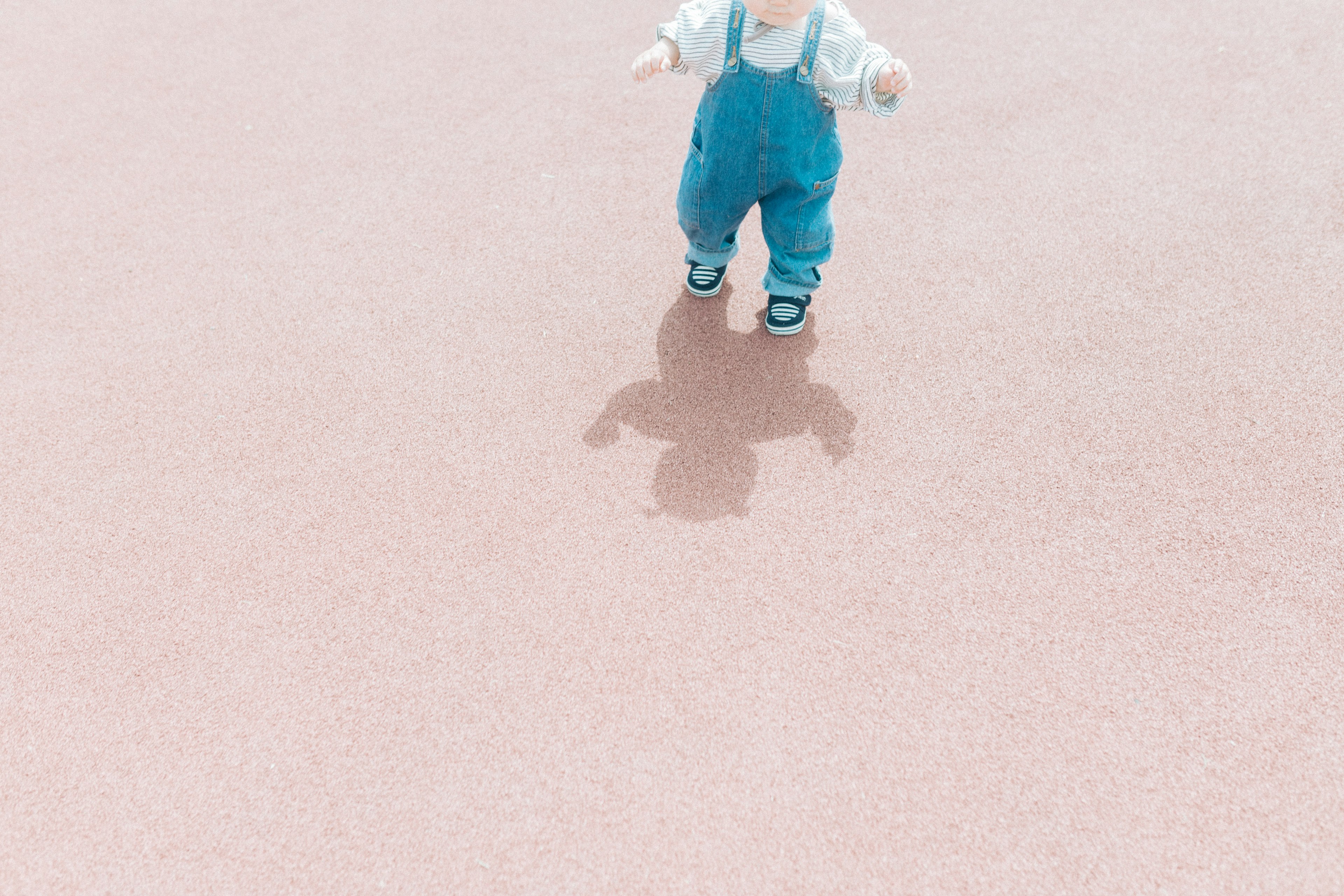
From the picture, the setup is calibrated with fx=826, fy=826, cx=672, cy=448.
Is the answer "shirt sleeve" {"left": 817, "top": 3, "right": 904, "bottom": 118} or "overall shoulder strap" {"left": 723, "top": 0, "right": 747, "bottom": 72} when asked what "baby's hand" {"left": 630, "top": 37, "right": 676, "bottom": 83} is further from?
"shirt sleeve" {"left": 817, "top": 3, "right": 904, "bottom": 118}

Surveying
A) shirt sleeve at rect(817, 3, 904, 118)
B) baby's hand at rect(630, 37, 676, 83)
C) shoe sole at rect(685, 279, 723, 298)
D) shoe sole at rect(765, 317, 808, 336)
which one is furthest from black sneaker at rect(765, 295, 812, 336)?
baby's hand at rect(630, 37, 676, 83)

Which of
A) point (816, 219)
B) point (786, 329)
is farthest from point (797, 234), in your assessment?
point (786, 329)

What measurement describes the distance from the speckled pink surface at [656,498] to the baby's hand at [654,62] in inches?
37.0

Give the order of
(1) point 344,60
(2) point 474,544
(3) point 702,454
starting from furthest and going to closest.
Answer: (1) point 344,60 → (3) point 702,454 → (2) point 474,544

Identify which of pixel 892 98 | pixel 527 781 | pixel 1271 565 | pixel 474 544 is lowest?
pixel 527 781

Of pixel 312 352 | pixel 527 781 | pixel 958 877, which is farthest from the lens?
pixel 312 352

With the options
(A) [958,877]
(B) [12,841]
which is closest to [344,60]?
(B) [12,841]

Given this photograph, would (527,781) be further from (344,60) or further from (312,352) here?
(344,60)

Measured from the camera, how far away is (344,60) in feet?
13.0

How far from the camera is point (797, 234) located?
2457 mm

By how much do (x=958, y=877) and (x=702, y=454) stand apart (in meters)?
1.28

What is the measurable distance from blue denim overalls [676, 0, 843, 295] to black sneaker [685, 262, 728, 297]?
0.76 ft

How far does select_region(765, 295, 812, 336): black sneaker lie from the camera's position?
9.07 feet

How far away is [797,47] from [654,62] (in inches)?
14.0
